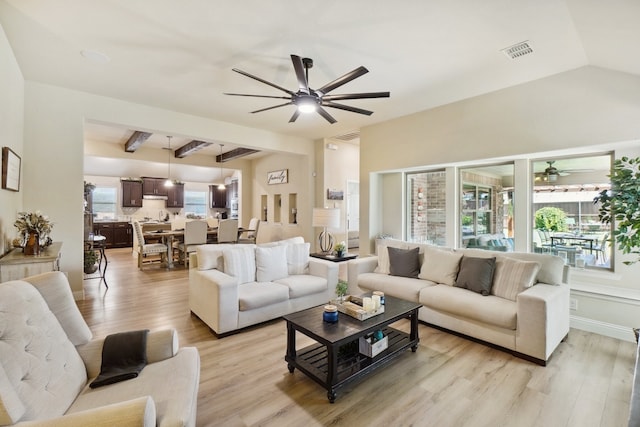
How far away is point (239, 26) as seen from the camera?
256cm

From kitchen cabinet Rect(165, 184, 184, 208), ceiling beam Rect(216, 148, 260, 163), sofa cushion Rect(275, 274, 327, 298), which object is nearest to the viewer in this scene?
sofa cushion Rect(275, 274, 327, 298)

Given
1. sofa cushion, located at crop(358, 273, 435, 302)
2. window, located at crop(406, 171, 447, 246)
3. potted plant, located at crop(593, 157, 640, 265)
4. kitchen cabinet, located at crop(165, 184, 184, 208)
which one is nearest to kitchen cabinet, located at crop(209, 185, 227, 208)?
kitchen cabinet, located at crop(165, 184, 184, 208)

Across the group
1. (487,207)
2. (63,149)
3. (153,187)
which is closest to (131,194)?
(153,187)

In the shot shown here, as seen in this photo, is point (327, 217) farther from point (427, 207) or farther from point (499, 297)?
point (499, 297)

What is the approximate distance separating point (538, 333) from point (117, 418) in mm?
3125

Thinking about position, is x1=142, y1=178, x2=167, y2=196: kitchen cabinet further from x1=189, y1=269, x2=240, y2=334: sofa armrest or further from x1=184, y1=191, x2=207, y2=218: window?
x1=189, y1=269, x2=240, y2=334: sofa armrest

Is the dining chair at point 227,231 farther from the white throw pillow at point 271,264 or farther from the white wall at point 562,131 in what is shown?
the white wall at point 562,131

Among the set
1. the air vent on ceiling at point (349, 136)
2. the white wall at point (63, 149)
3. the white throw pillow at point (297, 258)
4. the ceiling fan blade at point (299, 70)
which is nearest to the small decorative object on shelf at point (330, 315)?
the white throw pillow at point (297, 258)

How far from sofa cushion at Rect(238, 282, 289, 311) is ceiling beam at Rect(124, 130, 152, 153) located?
4.28 m

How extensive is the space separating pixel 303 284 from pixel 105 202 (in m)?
9.30

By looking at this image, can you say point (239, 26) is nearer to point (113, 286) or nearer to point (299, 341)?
point (299, 341)

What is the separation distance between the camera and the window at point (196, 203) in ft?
35.7

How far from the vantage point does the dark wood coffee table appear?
210 centimetres

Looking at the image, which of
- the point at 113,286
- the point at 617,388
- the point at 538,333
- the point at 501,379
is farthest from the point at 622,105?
the point at 113,286
